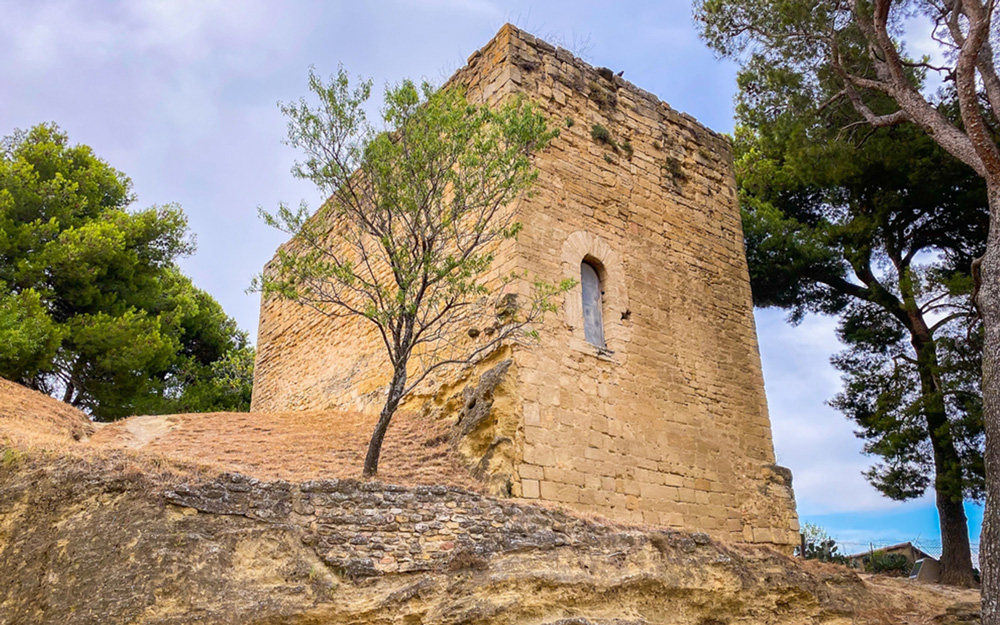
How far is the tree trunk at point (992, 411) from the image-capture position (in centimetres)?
699

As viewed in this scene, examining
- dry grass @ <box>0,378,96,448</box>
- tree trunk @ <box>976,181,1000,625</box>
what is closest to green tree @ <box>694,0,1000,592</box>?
tree trunk @ <box>976,181,1000,625</box>

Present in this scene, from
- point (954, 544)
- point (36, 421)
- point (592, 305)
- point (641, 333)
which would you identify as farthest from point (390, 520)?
point (954, 544)

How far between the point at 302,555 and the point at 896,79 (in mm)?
9116

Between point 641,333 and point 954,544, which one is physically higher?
point 641,333

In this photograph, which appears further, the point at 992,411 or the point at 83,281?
the point at 83,281

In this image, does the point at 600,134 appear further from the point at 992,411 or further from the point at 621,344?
the point at 992,411

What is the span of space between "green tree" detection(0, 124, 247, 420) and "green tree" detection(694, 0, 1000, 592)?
32.2 feet

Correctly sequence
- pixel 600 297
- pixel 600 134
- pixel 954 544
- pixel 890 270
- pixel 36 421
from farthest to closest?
pixel 890 270 < pixel 954 544 < pixel 600 134 < pixel 600 297 < pixel 36 421

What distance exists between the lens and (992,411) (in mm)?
7488

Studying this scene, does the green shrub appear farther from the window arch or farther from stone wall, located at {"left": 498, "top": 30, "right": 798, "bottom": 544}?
the window arch

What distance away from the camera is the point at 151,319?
12258 mm

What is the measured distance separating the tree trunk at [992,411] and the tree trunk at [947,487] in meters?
3.76

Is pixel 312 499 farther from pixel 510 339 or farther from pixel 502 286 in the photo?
pixel 502 286

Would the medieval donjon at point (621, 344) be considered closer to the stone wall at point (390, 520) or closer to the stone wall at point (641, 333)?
the stone wall at point (641, 333)
